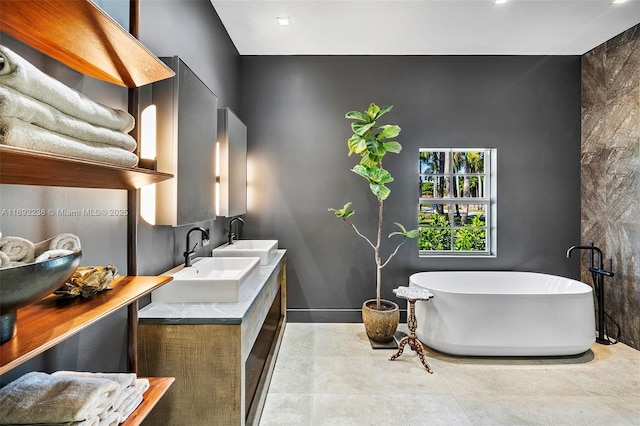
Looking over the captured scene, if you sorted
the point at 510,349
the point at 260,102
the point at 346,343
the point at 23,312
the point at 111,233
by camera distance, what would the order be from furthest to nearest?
the point at 260,102 → the point at 346,343 → the point at 510,349 → the point at 111,233 → the point at 23,312

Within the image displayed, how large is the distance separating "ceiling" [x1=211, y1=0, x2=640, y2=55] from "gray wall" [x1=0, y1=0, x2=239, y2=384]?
2.50ft

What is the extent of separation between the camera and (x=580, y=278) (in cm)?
373

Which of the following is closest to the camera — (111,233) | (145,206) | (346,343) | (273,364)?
(111,233)

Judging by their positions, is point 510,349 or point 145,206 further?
point 510,349

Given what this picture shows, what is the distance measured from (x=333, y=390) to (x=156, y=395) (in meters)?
1.52

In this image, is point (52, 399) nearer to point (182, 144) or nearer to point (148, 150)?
point (148, 150)

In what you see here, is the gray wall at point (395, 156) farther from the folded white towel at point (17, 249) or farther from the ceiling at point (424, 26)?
the folded white towel at point (17, 249)

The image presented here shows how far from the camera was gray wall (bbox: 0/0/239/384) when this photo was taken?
41.6 inches

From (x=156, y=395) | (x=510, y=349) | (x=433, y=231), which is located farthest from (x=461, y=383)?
Result: (x=156, y=395)

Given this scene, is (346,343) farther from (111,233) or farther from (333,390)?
(111,233)

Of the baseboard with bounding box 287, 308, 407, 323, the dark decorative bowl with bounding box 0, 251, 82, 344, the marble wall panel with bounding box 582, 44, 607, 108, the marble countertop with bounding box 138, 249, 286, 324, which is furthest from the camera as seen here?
the baseboard with bounding box 287, 308, 407, 323

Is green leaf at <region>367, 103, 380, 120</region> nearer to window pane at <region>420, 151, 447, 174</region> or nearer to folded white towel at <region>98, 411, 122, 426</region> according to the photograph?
window pane at <region>420, 151, 447, 174</region>

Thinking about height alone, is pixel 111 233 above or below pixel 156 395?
above

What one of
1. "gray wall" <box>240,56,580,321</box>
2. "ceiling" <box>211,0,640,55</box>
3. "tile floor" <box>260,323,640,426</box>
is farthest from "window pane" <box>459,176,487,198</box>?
"tile floor" <box>260,323,640,426</box>
